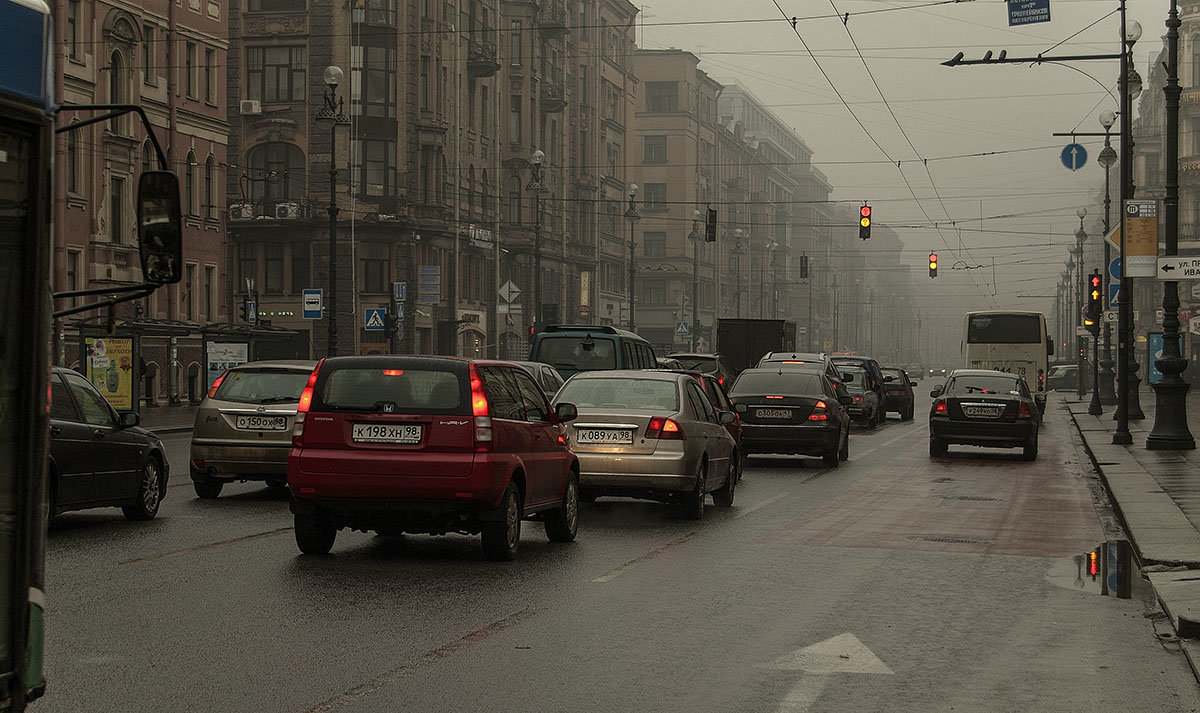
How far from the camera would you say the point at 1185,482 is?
21250 mm

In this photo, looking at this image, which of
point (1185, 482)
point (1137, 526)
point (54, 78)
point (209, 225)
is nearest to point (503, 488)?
point (1137, 526)

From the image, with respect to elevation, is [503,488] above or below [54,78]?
below

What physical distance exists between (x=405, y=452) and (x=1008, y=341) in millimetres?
42126

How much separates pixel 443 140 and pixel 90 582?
202 ft

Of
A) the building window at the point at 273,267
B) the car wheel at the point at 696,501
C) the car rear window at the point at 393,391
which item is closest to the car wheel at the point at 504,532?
the car rear window at the point at 393,391

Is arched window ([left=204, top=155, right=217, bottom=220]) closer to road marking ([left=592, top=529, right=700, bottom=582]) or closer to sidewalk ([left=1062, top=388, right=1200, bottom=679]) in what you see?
sidewalk ([left=1062, top=388, right=1200, bottom=679])

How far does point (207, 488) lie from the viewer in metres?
18.2

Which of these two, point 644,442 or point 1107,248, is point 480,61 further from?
point 644,442

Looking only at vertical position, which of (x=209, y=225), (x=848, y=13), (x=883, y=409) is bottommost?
(x=883, y=409)

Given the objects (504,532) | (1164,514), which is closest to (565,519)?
(504,532)

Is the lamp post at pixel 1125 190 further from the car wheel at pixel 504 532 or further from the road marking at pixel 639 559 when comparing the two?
the car wheel at pixel 504 532

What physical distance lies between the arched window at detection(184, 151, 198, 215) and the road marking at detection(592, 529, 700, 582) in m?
41.9

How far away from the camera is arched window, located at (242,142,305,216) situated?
68750mm

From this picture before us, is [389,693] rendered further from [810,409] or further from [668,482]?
[810,409]
